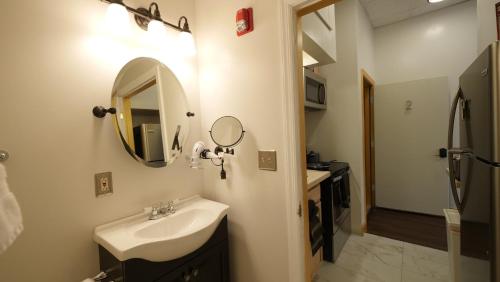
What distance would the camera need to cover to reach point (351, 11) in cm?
251

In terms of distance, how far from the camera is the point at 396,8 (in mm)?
2830

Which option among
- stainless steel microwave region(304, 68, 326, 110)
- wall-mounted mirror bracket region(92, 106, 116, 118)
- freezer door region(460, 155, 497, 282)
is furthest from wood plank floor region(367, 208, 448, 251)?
wall-mounted mirror bracket region(92, 106, 116, 118)

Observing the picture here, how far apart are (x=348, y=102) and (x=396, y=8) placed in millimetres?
1520

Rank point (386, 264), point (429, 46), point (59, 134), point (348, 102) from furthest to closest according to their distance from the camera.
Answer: point (429, 46) → point (348, 102) → point (386, 264) → point (59, 134)

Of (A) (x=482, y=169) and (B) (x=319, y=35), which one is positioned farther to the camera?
(B) (x=319, y=35)

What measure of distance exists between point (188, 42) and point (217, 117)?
1.67 ft

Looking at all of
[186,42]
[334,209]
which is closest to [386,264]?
[334,209]

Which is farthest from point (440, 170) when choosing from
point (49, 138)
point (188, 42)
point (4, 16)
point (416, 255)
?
point (4, 16)

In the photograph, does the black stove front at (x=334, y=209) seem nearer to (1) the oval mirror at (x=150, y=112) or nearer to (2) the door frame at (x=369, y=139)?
(2) the door frame at (x=369, y=139)

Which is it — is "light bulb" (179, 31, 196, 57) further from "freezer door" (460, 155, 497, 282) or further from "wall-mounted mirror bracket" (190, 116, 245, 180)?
"freezer door" (460, 155, 497, 282)

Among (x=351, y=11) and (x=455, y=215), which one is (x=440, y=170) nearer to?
(x=455, y=215)

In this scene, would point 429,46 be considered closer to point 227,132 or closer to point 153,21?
point 227,132

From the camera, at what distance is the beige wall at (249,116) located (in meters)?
1.15

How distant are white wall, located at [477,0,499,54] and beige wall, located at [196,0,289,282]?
125 cm
